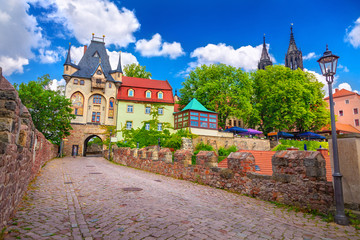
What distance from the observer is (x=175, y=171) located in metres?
11.7

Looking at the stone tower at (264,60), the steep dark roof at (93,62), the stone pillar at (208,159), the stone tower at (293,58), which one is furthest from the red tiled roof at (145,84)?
the stone tower at (293,58)

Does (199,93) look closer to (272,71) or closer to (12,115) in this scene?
(272,71)

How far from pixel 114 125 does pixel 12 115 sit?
112ft

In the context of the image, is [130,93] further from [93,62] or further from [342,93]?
[342,93]

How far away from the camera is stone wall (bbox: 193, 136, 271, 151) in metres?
33.9

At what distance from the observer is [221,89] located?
36281mm

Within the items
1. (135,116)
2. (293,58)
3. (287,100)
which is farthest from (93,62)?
(293,58)

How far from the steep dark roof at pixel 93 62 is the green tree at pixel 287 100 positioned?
2574cm

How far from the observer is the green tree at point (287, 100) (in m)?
35.9

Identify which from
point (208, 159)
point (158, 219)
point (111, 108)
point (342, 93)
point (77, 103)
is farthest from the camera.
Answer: point (342, 93)

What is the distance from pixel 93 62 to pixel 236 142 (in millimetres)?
27628

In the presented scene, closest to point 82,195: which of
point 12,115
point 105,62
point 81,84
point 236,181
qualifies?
point 12,115

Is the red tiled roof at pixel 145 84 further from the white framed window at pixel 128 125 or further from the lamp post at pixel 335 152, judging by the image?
the lamp post at pixel 335 152

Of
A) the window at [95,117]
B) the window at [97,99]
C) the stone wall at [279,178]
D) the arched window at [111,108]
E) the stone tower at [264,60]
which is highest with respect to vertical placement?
the stone tower at [264,60]
